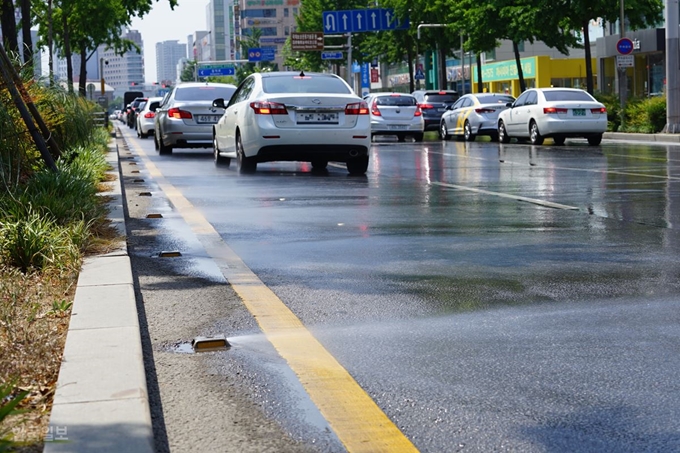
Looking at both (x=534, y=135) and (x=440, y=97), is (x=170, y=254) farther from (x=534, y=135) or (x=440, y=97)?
(x=440, y=97)

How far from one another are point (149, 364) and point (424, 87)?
86.9 metres

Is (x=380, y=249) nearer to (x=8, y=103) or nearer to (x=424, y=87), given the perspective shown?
(x=8, y=103)

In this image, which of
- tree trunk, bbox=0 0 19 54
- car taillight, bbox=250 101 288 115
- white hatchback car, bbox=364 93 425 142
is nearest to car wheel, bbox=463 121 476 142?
white hatchback car, bbox=364 93 425 142

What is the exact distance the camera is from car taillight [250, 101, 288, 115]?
59.7 ft

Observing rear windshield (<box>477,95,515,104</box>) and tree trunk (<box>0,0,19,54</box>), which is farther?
rear windshield (<box>477,95,515,104</box>)

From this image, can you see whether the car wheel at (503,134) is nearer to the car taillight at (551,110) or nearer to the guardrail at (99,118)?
the car taillight at (551,110)

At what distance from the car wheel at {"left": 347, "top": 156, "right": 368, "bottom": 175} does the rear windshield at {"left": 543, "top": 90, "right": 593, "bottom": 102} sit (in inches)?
492

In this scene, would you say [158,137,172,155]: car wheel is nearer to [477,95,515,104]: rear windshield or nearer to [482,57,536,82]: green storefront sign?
[477,95,515,104]: rear windshield

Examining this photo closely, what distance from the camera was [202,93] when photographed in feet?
88.7

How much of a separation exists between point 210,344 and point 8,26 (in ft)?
55.1

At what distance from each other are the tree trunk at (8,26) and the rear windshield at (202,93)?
19.1 ft

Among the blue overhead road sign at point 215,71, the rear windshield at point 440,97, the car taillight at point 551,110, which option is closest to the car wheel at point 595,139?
the car taillight at point 551,110

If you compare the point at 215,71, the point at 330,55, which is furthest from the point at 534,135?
the point at 215,71

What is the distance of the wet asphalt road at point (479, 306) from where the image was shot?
4254 millimetres
